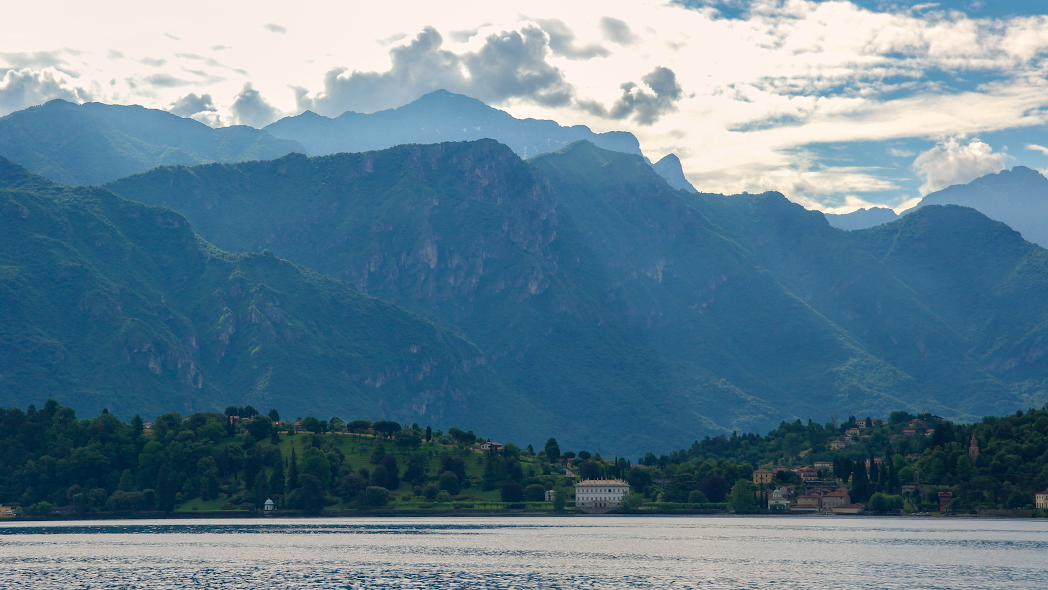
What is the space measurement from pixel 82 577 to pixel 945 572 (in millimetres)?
101662

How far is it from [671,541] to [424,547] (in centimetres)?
4067

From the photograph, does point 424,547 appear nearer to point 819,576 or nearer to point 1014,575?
point 819,576

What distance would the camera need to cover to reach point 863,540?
191 m

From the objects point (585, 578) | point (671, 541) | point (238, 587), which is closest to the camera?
point (238, 587)

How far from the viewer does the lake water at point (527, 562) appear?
13200cm

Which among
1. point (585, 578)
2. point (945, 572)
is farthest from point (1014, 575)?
point (585, 578)

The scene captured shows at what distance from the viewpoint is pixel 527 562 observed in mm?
153875

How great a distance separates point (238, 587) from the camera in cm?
12756

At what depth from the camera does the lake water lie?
433 ft

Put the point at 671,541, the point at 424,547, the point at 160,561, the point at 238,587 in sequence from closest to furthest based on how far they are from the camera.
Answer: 1. the point at 238,587
2. the point at 160,561
3. the point at 424,547
4. the point at 671,541

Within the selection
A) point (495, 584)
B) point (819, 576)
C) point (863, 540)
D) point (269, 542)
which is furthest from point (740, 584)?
point (269, 542)

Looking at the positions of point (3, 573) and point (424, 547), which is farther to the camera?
point (424, 547)

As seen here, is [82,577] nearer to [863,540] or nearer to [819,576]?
[819,576]

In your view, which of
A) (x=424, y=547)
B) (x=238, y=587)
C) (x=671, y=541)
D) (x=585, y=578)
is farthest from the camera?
(x=671, y=541)
